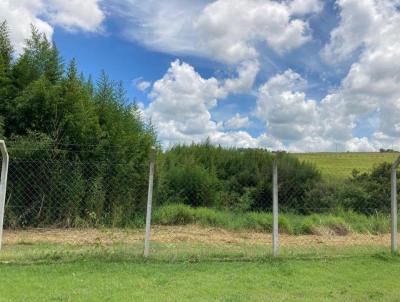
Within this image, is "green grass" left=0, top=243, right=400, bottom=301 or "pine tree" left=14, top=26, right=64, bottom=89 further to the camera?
"pine tree" left=14, top=26, right=64, bottom=89

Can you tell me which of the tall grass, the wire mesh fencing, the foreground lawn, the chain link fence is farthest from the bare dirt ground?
the foreground lawn

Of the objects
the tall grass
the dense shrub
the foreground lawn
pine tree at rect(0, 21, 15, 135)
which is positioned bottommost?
the foreground lawn

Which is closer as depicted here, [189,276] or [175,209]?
[189,276]

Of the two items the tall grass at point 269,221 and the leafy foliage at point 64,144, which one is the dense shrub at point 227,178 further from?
the leafy foliage at point 64,144

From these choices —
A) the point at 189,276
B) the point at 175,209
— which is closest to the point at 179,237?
the point at 175,209

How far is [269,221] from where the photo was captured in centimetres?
1413

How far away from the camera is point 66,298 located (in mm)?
5547

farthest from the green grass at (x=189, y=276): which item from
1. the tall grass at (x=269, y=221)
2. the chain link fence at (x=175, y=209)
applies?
the tall grass at (x=269, y=221)

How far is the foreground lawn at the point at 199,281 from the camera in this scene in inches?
231

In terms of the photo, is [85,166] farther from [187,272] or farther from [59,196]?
[187,272]

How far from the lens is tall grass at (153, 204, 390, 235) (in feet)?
45.8

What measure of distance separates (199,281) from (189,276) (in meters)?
0.32

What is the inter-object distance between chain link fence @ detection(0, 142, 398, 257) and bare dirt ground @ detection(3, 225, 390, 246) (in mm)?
29

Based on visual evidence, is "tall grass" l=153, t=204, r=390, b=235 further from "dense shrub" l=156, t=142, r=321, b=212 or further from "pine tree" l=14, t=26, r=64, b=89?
"pine tree" l=14, t=26, r=64, b=89
